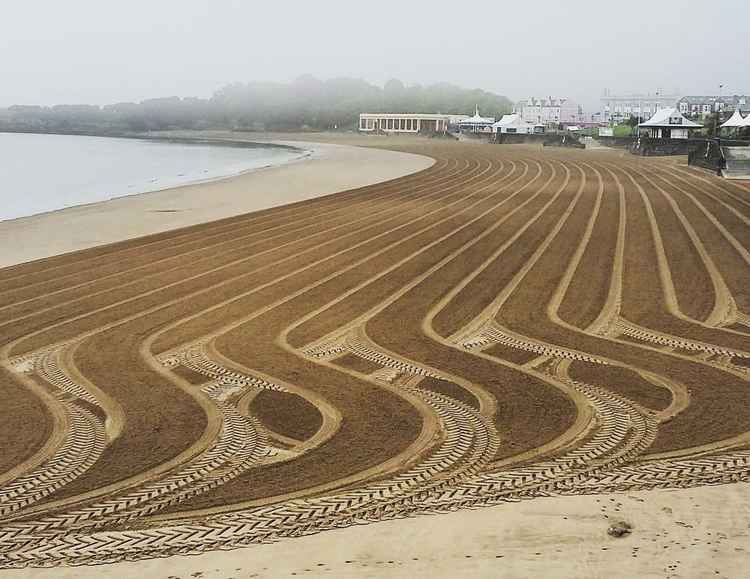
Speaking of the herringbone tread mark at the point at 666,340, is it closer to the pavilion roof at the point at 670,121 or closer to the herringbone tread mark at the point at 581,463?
the herringbone tread mark at the point at 581,463

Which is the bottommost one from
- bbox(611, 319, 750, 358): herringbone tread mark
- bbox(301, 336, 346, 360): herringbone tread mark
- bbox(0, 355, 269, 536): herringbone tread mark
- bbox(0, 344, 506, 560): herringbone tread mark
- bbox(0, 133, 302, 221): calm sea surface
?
bbox(0, 133, 302, 221): calm sea surface

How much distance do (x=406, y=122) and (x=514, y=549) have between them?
13406 cm

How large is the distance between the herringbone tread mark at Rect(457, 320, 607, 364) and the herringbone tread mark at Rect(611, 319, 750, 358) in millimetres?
1134

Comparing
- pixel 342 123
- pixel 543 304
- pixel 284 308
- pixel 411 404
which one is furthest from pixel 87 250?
pixel 342 123

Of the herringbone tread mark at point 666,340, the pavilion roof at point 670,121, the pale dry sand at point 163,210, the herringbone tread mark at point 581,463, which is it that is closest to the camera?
the herringbone tread mark at point 581,463

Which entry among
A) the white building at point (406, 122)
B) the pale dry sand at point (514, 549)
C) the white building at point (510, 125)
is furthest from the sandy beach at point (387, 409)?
the white building at point (406, 122)

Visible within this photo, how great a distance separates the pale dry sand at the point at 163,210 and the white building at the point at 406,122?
8996 cm

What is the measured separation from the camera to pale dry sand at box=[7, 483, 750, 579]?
15.7ft

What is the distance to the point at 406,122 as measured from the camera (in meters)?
136

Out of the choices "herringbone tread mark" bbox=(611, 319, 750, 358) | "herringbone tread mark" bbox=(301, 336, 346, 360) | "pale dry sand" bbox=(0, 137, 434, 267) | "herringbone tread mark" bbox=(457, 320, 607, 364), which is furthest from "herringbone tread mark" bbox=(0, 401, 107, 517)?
"pale dry sand" bbox=(0, 137, 434, 267)

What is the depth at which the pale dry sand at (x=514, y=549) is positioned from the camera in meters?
4.77

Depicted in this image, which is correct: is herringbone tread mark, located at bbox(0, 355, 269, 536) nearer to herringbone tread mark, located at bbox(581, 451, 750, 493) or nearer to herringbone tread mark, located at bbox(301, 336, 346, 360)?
herringbone tread mark, located at bbox(301, 336, 346, 360)

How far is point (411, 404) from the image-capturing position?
7781mm

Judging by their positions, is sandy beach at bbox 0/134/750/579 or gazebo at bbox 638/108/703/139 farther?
gazebo at bbox 638/108/703/139
